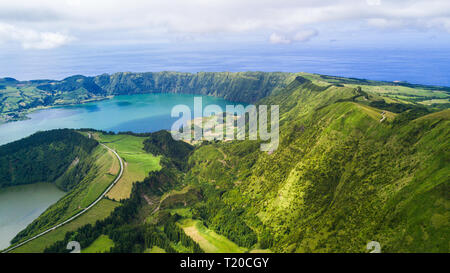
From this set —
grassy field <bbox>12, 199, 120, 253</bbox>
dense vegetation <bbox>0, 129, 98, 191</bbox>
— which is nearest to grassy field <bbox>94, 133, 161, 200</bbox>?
grassy field <bbox>12, 199, 120, 253</bbox>

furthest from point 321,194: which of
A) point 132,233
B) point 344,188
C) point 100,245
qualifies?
point 100,245

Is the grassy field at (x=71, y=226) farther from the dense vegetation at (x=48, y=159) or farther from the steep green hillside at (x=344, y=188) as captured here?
the dense vegetation at (x=48, y=159)

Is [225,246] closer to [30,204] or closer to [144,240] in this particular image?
[144,240]

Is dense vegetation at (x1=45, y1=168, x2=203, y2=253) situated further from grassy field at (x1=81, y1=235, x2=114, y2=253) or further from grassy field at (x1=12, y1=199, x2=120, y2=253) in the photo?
grassy field at (x1=12, y1=199, x2=120, y2=253)

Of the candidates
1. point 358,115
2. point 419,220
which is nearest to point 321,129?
point 358,115

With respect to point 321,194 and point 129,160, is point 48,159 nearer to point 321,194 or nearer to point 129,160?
point 129,160

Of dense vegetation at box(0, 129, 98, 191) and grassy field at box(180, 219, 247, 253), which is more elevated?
dense vegetation at box(0, 129, 98, 191)
